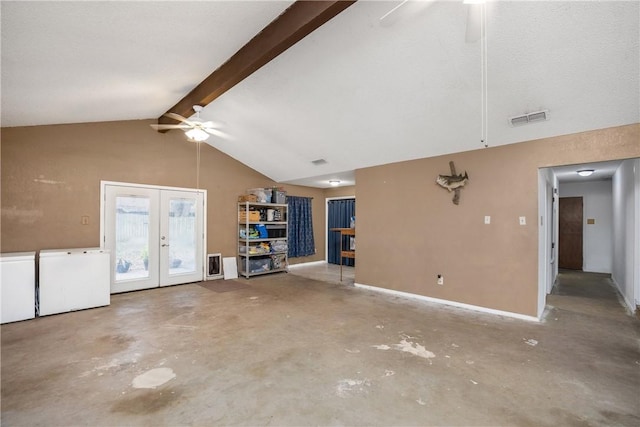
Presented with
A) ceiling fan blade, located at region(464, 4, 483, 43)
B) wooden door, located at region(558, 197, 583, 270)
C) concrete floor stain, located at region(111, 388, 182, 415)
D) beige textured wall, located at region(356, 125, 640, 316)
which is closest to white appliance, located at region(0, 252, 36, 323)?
concrete floor stain, located at region(111, 388, 182, 415)

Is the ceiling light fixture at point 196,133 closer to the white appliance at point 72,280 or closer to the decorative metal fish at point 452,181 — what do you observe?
the white appliance at point 72,280

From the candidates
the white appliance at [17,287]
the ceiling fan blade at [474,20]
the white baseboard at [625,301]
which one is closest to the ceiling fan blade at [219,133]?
the white appliance at [17,287]

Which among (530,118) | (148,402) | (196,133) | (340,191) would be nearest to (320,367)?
(148,402)

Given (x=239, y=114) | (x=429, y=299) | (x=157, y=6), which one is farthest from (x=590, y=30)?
(x=239, y=114)

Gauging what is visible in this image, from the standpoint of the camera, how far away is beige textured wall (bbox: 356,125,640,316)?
370 cm

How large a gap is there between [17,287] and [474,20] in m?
5.99

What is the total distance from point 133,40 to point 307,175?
177 inches

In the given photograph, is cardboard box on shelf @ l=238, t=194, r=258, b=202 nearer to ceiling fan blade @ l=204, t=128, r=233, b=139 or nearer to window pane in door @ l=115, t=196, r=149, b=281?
ceiling fan blade @ l=204, t=128, r=233, b=139

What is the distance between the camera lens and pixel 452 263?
4.51 m

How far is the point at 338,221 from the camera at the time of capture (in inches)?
344

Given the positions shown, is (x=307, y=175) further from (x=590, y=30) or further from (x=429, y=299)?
(x=590, y=30)

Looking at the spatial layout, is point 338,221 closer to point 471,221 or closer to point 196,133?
point 471,221

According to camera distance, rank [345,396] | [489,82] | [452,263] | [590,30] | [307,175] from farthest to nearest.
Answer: [307,175] < [452,263] < [489,82] < [590,30] < [345,396]

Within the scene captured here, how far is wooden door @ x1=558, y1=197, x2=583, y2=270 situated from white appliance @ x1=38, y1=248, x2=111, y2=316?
35.4 ft
